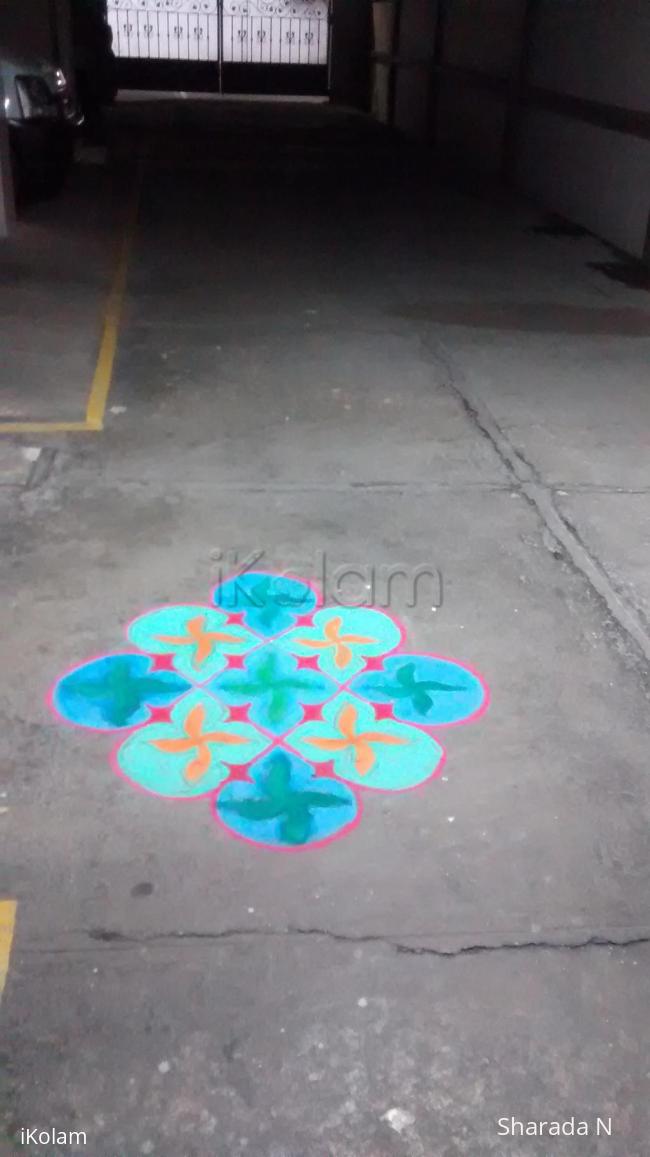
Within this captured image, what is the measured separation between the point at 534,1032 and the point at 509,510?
290 cm

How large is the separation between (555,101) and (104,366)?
872 centimetres

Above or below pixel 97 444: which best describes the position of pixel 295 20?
above

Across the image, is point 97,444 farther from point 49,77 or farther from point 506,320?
point 49,77

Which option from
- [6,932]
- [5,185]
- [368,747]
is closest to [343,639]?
[368,747]

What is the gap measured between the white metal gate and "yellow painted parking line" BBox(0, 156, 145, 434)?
20.0m

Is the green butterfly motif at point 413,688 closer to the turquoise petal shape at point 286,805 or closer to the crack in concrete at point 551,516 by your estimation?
the turquoise petal shape at point 286,805

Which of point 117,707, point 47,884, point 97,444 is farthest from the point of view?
point 97,444

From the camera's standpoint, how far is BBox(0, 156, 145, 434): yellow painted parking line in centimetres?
552

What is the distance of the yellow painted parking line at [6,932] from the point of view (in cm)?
239

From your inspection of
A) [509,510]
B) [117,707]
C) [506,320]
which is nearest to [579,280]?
[506,320]

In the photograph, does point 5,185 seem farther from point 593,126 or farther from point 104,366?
point 593,126

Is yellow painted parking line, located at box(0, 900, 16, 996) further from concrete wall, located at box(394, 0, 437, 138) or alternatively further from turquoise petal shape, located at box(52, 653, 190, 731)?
concrete wall, located at box(394, 0, 437, 138)

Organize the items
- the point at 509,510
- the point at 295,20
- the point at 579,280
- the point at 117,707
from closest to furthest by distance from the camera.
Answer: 1. the point at 117,707
2. the point at 509,510
3. the point at 579,280
4. the point at 295,20

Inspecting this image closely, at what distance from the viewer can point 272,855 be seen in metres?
2.75
